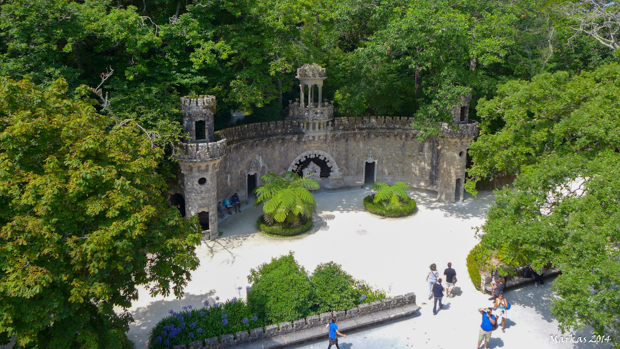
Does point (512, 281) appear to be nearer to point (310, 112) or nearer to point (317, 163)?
point (310, 112)

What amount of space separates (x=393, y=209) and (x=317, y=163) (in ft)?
25.4

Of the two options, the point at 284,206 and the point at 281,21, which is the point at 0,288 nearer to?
the point at 284,206

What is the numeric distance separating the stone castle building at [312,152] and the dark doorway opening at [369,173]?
80 millimetres

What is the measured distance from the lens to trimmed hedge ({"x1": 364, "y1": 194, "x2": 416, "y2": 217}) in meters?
34.3

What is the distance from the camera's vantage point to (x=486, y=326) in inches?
771

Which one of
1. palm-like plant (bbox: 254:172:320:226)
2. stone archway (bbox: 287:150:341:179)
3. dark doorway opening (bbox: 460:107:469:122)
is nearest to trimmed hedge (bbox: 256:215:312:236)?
palm-like plant (bbox: 254:172:320:226)

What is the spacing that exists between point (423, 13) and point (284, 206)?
583 inches

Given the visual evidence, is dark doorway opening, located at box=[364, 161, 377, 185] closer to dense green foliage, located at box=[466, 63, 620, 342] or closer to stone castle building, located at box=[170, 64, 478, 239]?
stone castle building, located at box=[170, 64, 478, 239]

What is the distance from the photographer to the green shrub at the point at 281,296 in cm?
2102

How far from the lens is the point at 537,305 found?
23.4 meters

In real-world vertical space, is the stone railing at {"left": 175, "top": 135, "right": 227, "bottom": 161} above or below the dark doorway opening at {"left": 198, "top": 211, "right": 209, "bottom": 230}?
above

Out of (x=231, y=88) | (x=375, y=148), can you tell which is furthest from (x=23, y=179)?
(x=375, y=148)

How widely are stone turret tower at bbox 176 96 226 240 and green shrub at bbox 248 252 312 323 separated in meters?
9.23

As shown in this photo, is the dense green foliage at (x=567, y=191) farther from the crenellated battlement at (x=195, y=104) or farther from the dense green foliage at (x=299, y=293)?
the crenellated battlement at (x=195, y=104)
